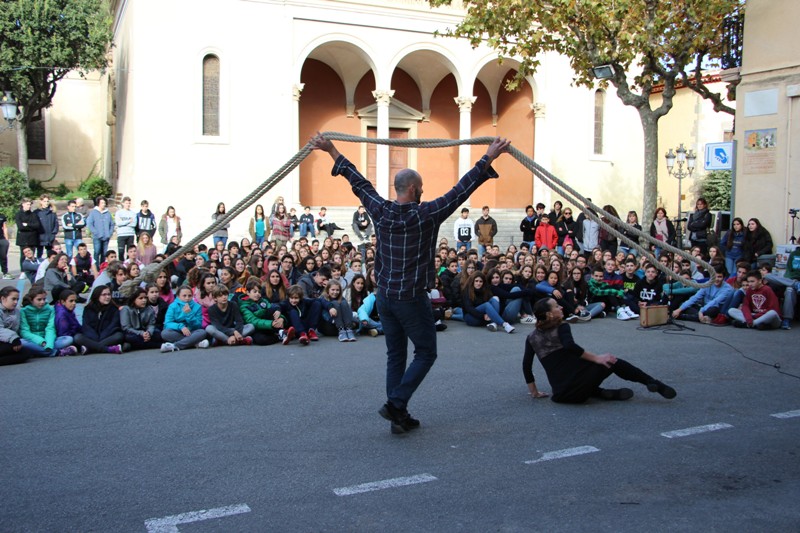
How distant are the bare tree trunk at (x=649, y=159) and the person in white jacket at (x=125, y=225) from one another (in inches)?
455

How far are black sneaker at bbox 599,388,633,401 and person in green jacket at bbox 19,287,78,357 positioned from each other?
634 cm

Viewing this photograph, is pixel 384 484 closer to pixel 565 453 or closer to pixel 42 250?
pixel 565 453

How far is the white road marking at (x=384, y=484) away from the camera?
435 centimetres

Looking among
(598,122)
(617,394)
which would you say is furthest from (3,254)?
(598,122)

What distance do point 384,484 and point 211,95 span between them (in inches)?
771

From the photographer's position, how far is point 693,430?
221 inches

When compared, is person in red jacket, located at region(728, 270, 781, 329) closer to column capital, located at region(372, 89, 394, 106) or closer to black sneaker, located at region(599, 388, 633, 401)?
black sneaker, located at region(599, 388, 633, 401)

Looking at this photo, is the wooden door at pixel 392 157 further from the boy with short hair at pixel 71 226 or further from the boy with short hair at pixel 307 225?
the boy with short hair at pixel 71 226

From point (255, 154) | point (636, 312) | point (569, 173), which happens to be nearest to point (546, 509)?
point (636, 312)

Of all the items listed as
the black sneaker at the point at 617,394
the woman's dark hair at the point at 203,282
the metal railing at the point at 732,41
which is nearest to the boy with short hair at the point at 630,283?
the metal railing at the point at 732,41

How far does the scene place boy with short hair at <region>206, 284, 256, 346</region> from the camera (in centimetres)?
970

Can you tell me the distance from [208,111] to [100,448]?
718 inches

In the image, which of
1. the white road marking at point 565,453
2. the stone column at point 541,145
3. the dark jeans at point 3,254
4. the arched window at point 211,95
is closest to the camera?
the white road marking at point 565,453

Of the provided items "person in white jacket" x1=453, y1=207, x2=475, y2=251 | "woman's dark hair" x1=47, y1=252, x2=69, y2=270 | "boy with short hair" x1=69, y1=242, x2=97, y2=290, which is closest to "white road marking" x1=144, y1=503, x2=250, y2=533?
"woman's dark hair" x1=47, y1=252, x2=69, y2=270
